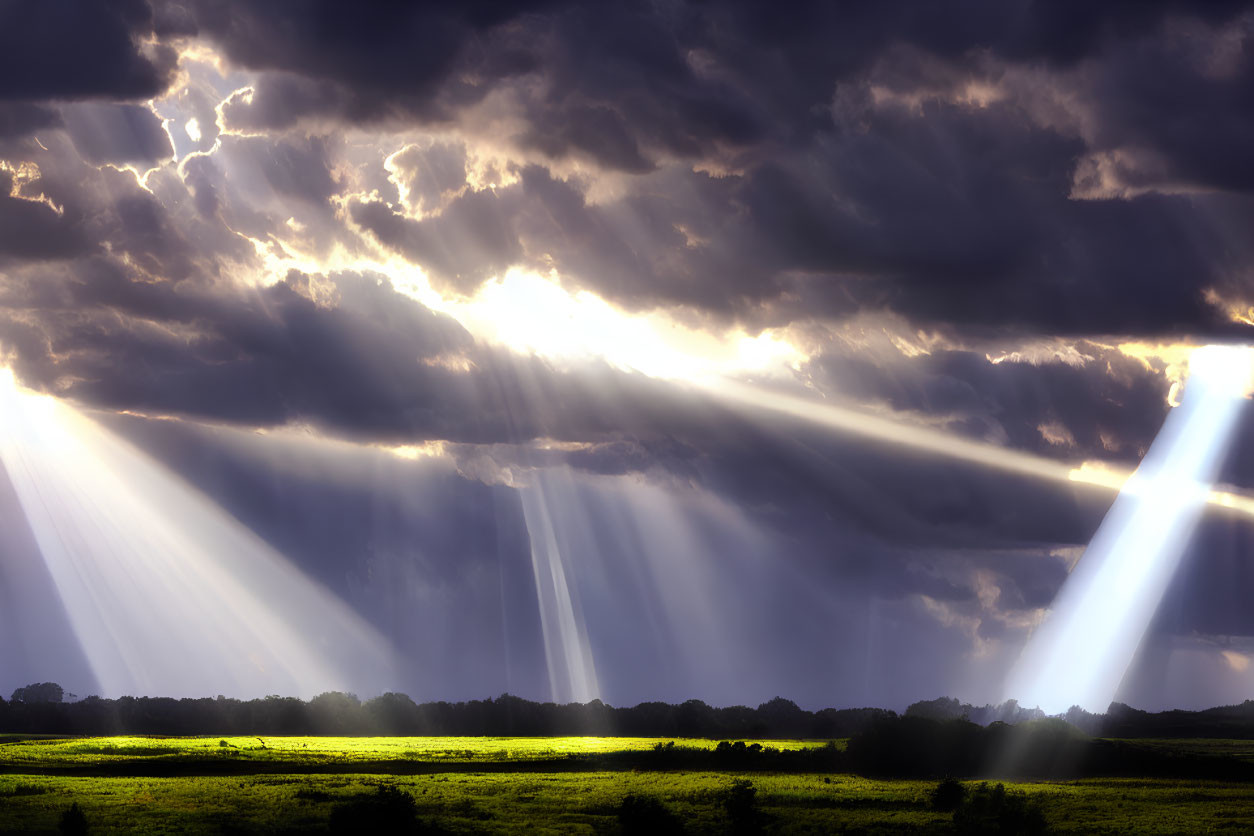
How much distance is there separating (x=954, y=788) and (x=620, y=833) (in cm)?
3883

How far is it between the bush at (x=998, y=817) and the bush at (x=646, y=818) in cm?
2534

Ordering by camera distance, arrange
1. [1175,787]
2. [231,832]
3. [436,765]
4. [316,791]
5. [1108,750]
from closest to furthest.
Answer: [231,832]
[316,791]
[1175,787]
[436,765]
[1108,750]

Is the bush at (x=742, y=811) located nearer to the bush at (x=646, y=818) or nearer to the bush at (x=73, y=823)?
the bush at (x=646, y=818)

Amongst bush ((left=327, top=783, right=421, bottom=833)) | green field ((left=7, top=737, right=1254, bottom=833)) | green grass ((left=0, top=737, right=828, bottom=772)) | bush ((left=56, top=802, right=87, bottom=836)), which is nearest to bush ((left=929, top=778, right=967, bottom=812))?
green field ((left=7, top=737, right=1254, bottom=833))

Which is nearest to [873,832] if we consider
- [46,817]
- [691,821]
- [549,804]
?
[691,821]

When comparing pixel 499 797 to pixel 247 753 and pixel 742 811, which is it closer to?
pixel 742 811

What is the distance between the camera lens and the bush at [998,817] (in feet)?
351

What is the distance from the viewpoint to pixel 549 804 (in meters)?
120

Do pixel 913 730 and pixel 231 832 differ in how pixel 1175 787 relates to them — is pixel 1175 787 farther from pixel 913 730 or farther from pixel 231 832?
pixel 231 832

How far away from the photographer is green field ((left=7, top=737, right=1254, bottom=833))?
10550 centimetres

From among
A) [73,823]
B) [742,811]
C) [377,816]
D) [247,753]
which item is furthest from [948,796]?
[247,753]

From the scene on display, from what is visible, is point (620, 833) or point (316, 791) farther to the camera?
point (316, 791)

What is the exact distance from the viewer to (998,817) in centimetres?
10975

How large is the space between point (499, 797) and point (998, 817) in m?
48.0
